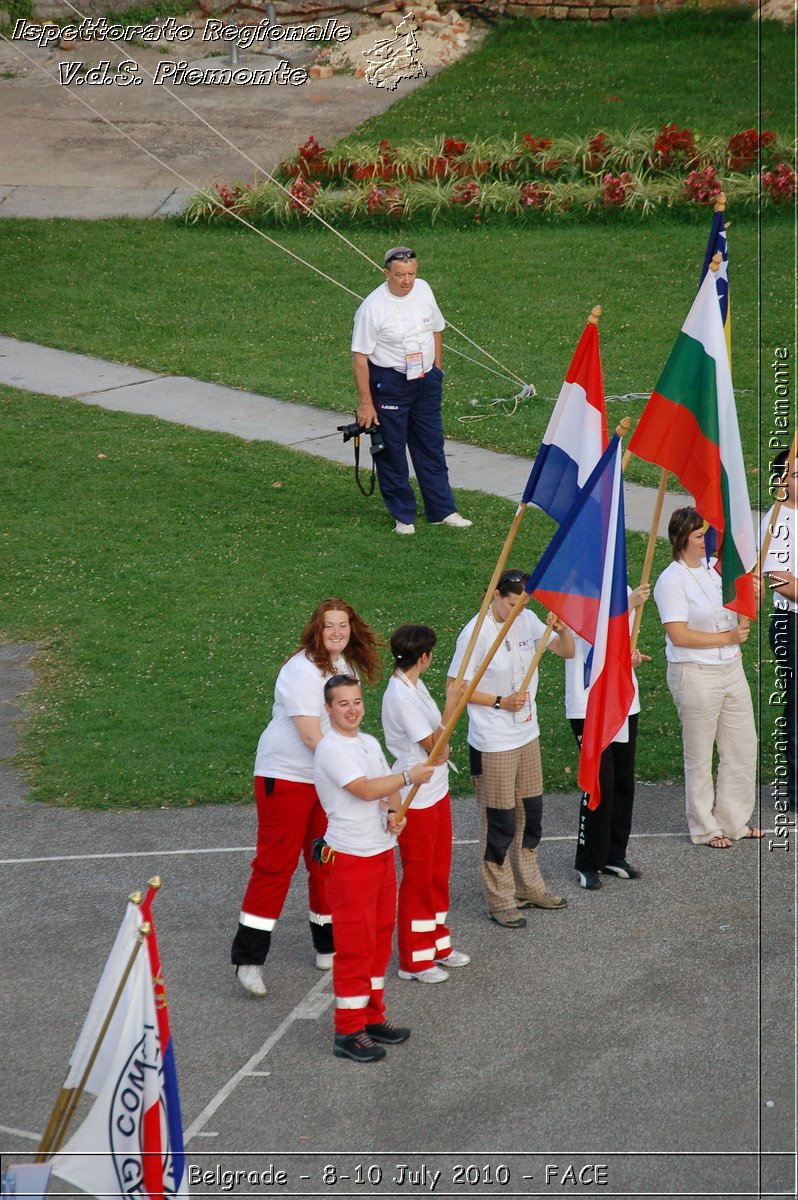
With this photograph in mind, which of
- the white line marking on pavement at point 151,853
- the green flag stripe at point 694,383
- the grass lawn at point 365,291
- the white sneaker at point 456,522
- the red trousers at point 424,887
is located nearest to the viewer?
the red trousers at point 424,887

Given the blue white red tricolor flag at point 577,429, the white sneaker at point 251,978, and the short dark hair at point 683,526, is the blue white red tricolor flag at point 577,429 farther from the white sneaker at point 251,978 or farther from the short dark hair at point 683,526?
the white sneaker at point 251,978

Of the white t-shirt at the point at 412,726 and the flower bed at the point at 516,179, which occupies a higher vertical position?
the flower bed at the point at 516,179

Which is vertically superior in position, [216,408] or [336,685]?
[216,408]

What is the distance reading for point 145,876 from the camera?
24.3 feet

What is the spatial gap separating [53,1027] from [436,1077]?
1.68m

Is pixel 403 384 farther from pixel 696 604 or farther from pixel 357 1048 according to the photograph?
pixel 357 1048

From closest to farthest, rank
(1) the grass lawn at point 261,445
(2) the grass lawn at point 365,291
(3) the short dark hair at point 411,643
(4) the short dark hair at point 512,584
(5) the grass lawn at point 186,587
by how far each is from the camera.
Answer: (3) the short dark hair at point 411,643, (4) the short dark hair at point 512,584, (5) the grass lawn at point 186,587, (1) the grass lawn at point 261,445, (2) the grass lawn at point 365,291

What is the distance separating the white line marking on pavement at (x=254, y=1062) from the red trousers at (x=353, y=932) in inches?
12.6

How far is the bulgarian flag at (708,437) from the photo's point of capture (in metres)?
6.92

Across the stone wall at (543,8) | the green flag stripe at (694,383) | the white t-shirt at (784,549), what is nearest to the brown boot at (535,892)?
the white t-shirt at (784,549)

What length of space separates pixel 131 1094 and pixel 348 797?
5.21 feet

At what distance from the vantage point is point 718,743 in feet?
24.5

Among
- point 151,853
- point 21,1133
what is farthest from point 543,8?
point 21,1133

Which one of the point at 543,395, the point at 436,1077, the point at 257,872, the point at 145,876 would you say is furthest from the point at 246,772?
the point at 543,395
